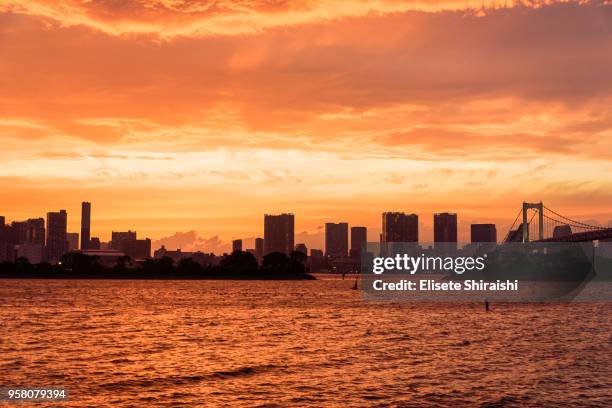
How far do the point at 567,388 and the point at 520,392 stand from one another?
320 centimetres

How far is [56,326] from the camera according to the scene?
252 ft

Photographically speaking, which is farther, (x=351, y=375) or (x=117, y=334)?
(x=117, y=334)

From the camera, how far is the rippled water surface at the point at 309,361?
1486 inches

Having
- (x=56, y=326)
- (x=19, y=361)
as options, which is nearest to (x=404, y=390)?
(x=19, y=361)

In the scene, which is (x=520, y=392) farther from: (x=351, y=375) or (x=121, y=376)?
(x=121, y=376)

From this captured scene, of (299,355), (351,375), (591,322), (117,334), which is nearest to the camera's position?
(351,375)

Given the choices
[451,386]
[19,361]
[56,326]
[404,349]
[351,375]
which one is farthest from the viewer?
[56,326]

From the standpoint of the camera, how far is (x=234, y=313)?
102562 millimetres

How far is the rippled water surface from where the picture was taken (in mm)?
37750

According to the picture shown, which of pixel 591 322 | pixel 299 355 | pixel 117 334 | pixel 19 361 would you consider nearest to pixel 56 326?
pixel 117 334

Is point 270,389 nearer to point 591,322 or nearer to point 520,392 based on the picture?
point 520,392

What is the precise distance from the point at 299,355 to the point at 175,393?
16593 mm

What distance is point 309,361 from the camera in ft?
164

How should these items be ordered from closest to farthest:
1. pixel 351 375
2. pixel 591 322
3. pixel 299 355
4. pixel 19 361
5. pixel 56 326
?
pixel 351 375, pixel 19 361, pixel 299 355, pixel 56 326, pixel 591 322
